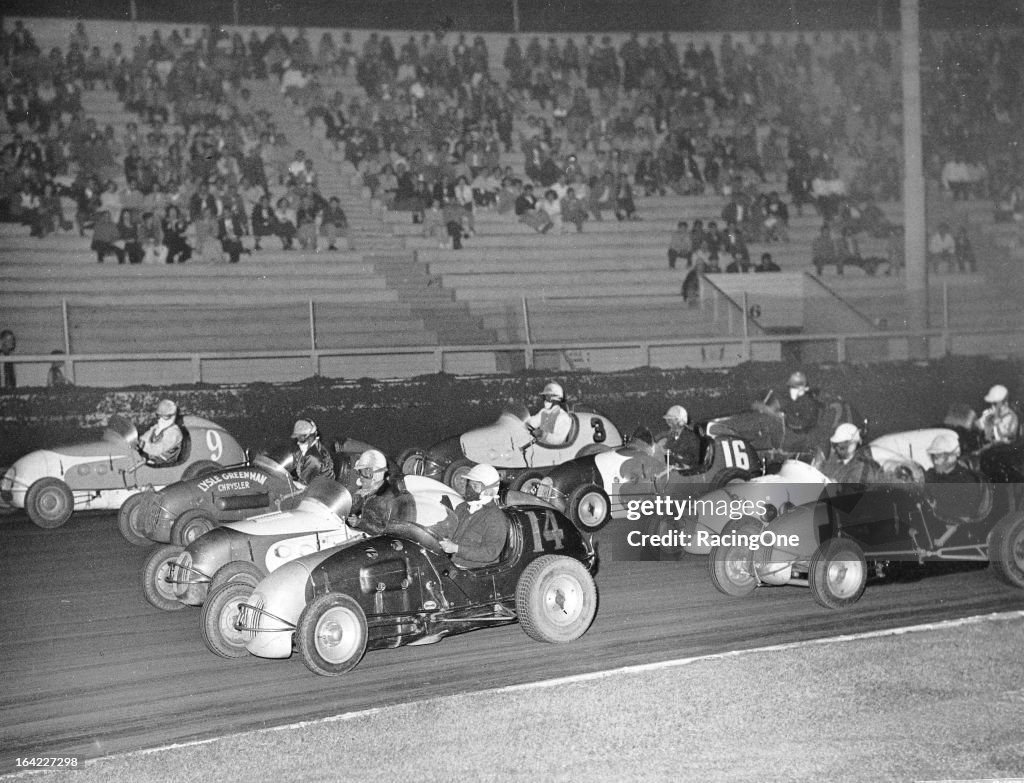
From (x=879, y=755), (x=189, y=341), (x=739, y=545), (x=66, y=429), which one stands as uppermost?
(x=189, y=341)

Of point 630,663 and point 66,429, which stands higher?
point 66,429

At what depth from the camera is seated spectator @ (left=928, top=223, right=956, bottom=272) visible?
2483 centimetres

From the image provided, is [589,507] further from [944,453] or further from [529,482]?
[944,453]

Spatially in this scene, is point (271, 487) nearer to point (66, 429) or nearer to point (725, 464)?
point (725, 464)

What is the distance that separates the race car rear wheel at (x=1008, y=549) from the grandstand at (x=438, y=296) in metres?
9.42

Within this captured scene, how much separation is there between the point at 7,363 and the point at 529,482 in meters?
8.43

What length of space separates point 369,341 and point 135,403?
3.49m

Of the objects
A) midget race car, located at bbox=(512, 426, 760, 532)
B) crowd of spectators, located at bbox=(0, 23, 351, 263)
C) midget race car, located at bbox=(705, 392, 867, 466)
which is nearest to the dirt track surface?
midget race car, located at bbox=(512, 426, 760, 532)

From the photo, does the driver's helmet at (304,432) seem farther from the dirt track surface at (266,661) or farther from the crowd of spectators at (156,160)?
the crowd of spectators at (156,160)

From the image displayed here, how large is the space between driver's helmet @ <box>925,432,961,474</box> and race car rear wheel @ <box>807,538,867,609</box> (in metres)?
1.31

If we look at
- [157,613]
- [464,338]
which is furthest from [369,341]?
[157,613]

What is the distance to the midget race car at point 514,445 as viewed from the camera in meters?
13.9

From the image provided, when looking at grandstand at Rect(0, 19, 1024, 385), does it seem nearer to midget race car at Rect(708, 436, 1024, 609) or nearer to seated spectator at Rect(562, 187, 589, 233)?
seated spectator at Rect(562, 187, 589, 233)

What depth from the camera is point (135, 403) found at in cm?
1620
